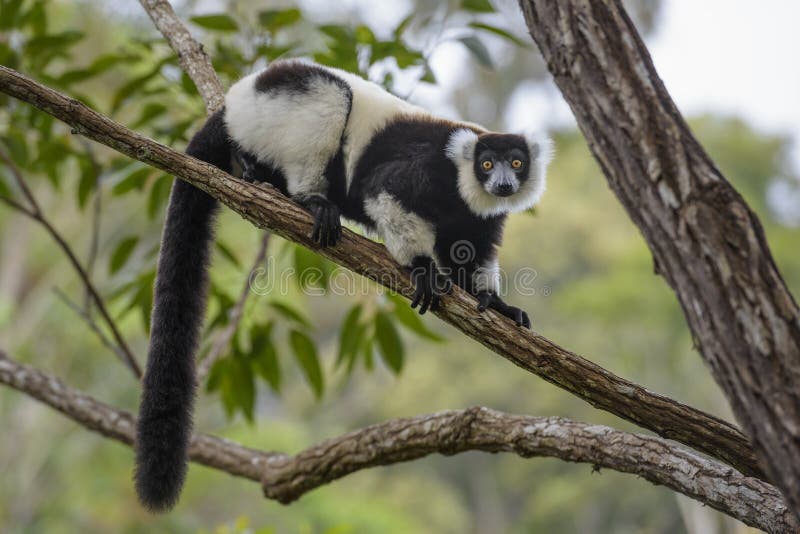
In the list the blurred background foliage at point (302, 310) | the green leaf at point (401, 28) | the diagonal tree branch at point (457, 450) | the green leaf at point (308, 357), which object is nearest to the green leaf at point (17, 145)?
the blurred background foliage at point (302, 310)

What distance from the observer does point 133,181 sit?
4.32 meters

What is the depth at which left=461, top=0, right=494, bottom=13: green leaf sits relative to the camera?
4066 millimetres

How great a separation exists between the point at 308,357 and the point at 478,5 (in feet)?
7.28

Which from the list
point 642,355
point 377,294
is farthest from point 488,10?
point 642,355

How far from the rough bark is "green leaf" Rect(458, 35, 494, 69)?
223 centimetres

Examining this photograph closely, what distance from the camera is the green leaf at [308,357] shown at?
4605 millimetres

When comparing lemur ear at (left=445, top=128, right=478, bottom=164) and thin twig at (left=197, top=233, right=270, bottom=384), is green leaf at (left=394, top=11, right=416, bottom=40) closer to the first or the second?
lemur ear at (left=445, top=128, right=478, bottom=164)

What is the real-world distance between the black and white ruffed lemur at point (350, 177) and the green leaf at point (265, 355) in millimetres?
883

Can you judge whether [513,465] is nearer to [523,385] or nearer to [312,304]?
[523,385]

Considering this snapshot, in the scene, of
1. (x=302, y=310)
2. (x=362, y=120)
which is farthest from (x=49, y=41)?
(x=302, y=310)

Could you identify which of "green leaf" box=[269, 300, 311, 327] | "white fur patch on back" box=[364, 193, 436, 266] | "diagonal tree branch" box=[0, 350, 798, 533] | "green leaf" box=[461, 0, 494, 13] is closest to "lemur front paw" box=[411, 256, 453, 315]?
"white fur patch on back" box=[364, 193, 436, 266]

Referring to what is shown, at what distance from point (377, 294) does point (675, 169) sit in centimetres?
270

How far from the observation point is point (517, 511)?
2209 centimetres

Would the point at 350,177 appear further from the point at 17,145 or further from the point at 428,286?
the point at 17,145
